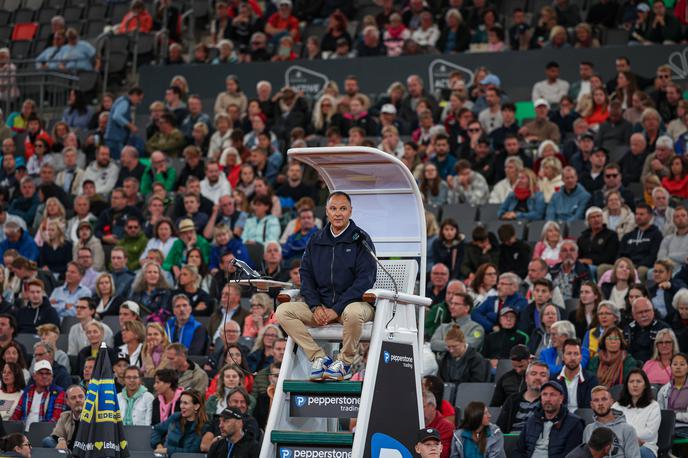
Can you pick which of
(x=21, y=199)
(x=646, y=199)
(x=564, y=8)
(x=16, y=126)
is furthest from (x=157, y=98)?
(x=646, y=199)

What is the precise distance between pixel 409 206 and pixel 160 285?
5.58 meters

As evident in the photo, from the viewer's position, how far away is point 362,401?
786 centimetres

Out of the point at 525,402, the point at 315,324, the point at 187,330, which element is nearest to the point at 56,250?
the point at 187,330

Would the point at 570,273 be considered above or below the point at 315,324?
below

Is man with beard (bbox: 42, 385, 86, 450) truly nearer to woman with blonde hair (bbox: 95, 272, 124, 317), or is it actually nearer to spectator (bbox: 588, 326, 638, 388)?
woman with blonde hair (bbox: 95, 272, 124, 317)

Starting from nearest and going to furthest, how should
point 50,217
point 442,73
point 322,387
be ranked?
point 322,387, point 50,217, point 442,73

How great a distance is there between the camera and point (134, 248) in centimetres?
1531

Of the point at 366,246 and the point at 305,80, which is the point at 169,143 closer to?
the point at 305,80

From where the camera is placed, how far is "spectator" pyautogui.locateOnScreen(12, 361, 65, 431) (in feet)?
39.7

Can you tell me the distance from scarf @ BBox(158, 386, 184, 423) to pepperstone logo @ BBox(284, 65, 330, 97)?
792cm

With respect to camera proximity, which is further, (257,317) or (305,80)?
(305,80)

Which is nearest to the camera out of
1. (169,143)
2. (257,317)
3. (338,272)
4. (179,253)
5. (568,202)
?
(338,272)

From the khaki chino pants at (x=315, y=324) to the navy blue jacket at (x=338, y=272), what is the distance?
0.29 feet

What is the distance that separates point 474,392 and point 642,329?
60.9 inches
